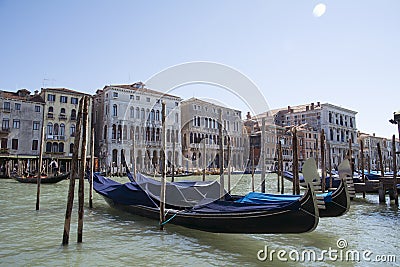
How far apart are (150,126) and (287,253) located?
62.9ft

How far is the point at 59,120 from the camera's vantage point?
20.5 meters

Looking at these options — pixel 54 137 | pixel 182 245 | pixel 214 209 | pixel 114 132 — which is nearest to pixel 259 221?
pixel 214 209

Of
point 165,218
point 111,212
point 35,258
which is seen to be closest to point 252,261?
point 165,218

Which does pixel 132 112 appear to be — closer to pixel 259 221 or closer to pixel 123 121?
pixel 123 121

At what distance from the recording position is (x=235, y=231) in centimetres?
366

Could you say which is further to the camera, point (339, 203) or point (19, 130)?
point (19, 130)

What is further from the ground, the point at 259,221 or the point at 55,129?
the point at 55,129

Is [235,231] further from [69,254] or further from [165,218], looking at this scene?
[69,254]

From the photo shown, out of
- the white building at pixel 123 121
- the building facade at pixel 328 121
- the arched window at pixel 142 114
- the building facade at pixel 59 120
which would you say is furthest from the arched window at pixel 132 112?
the building facade at pixel 328 121

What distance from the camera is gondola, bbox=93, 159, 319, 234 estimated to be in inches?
128

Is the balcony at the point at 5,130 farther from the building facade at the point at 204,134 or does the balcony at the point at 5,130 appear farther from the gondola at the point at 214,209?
the gondola at the point at 214,209

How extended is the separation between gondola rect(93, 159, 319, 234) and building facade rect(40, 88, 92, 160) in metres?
15.1

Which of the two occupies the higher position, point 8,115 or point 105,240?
point 8,115

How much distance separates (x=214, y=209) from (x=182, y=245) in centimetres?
58
